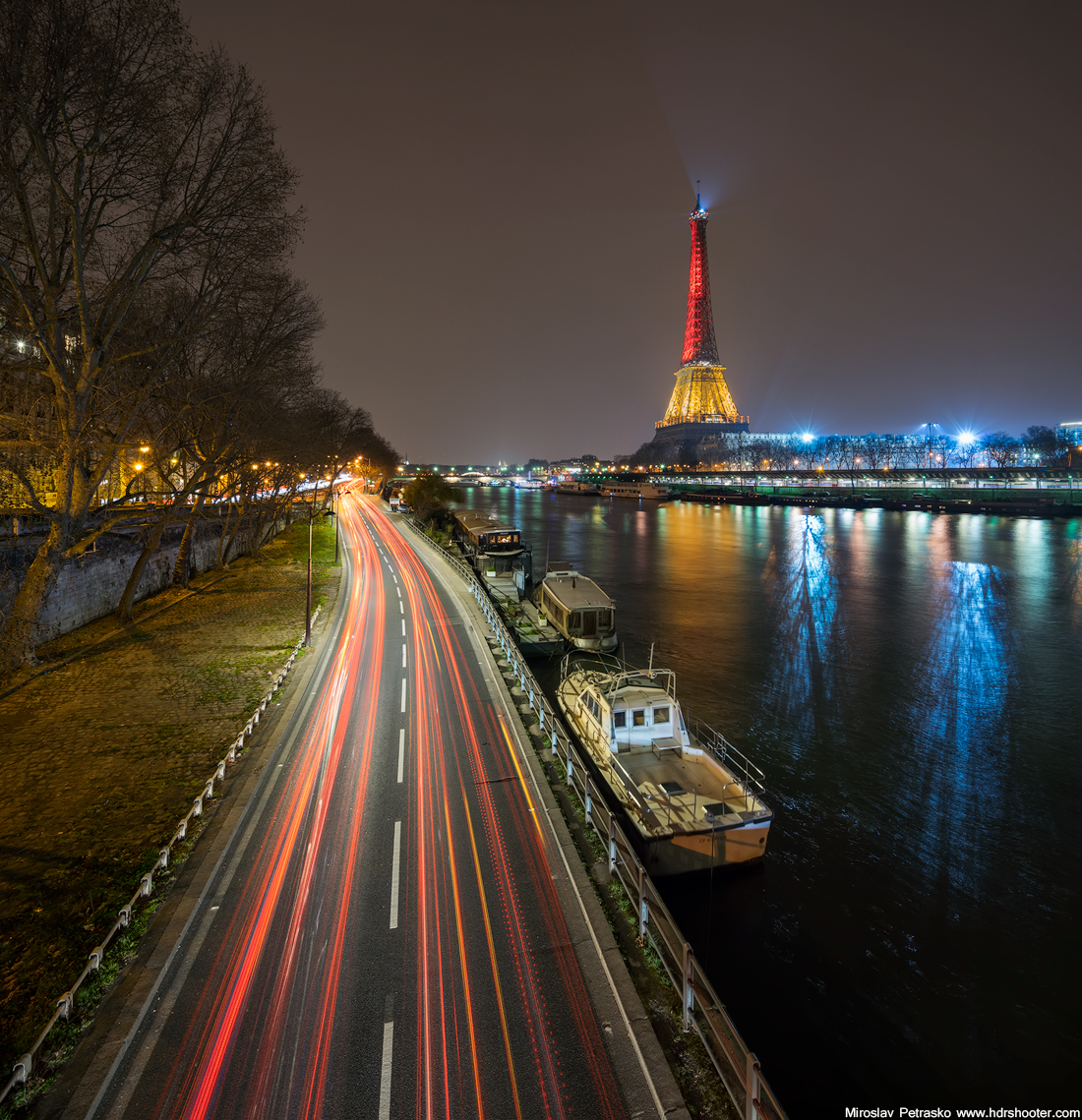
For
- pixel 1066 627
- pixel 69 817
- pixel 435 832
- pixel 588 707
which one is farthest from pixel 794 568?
pixel 69 817

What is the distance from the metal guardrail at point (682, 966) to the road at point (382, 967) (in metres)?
0.99

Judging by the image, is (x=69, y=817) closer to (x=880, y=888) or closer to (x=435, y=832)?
(x=435, y=832)

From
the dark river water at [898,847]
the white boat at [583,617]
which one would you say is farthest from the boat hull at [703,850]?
the white boat at [583,617]

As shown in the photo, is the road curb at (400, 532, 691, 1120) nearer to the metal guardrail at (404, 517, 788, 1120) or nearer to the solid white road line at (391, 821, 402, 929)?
the metal guardrail at (404, 517, 788, 1120)

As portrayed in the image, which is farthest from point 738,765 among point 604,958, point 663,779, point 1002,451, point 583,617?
point 1002,451

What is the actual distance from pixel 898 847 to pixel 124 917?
18205 millimetres

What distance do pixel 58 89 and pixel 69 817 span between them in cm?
1667

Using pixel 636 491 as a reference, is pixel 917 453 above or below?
above

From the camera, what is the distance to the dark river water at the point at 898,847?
1046 centimetres

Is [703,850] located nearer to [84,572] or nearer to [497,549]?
[84,572]

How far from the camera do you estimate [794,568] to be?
5866 cm

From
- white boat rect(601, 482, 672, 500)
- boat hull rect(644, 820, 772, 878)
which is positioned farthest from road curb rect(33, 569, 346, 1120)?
white boat rect(601, 482, 672, 500)

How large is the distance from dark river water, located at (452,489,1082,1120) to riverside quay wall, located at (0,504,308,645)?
25.0m

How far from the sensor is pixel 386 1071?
7055 millimetres
